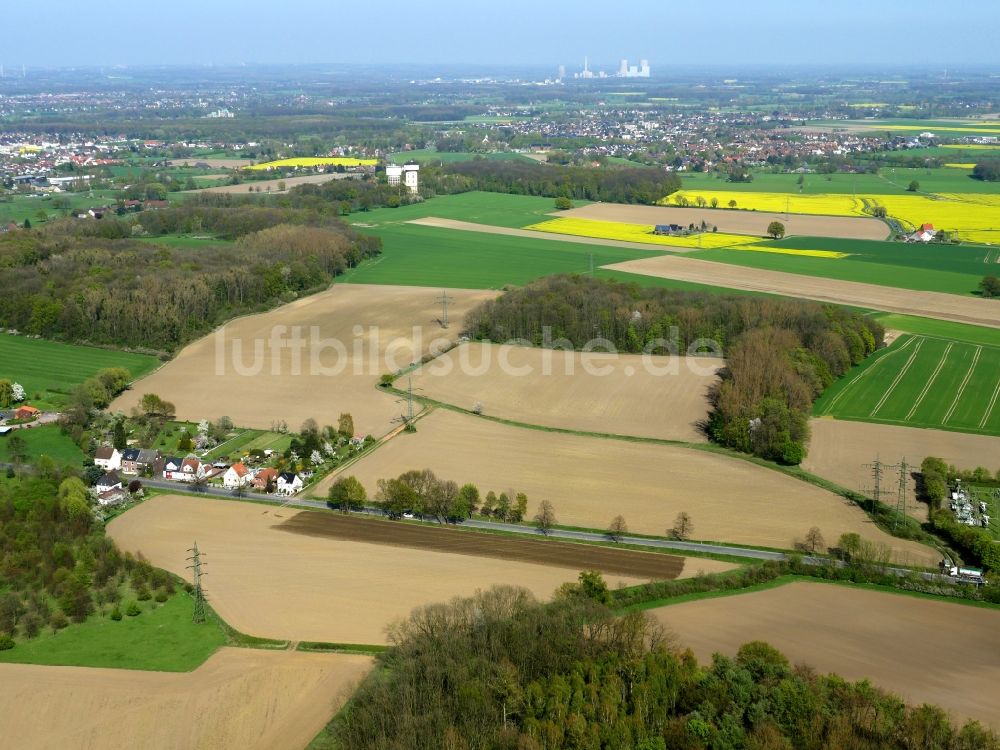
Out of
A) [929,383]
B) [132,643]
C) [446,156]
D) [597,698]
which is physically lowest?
[132,643]

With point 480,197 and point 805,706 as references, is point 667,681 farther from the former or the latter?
point 480,197

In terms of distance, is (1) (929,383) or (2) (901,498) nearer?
(2) (901,498)

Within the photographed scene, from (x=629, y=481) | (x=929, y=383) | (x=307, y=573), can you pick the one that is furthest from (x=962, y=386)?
(x=307, y=573)

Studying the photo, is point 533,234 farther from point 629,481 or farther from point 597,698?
point 597,698

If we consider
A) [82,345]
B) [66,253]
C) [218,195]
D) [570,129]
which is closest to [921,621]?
[82,345]

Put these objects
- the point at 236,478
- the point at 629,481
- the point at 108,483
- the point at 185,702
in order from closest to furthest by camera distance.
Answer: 1. the point at 185,702
2. the point at 629,481
3. the point at 108,483
4. the point at 236,478

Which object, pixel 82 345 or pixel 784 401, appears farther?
pixel 82 345

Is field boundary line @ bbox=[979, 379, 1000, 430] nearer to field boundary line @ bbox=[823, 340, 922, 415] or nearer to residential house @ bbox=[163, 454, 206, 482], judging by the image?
field boundary line @ bbox=[823, 340, 922, 415]
